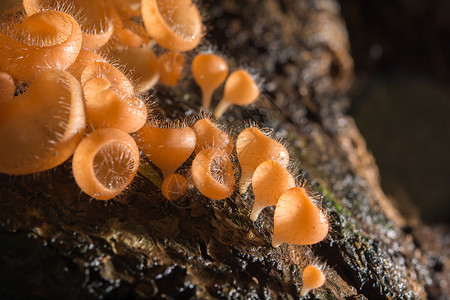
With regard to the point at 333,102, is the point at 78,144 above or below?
above

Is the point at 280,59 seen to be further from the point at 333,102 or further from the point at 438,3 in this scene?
the point at 438,3

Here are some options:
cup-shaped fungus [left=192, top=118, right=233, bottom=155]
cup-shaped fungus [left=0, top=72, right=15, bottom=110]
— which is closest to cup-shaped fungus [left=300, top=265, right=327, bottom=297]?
cup-shaped fungus [left=192, top=118, right=233, bottom=155]

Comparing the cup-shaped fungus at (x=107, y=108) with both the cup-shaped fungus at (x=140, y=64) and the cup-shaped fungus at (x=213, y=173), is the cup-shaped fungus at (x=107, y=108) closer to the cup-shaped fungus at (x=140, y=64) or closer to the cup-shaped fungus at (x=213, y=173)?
the cup-shaped fungus at (x=213, y=173)

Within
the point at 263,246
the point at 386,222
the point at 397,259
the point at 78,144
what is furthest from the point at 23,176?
the point at 386,222

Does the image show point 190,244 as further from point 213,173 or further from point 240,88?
point 240,88

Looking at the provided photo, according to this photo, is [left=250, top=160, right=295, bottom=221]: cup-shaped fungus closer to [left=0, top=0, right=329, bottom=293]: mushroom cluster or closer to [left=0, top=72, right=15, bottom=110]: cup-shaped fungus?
[left=0, top=0, right=329, bottom=293]: mushroom cluster

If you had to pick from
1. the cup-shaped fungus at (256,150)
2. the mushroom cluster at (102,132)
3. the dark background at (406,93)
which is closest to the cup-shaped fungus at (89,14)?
the mushroom cluster at (102,132)
